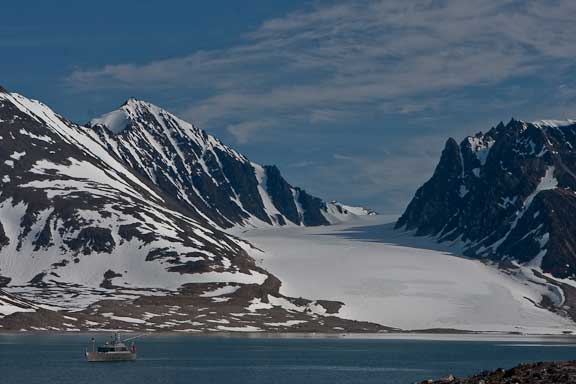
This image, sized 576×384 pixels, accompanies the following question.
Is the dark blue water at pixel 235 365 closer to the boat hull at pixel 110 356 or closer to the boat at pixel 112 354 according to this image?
the boat hull at pixel 110 356

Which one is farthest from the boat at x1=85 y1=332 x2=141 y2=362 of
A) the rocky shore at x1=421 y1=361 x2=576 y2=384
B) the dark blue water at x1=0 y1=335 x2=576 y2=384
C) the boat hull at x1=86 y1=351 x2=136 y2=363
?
the rocky shore at x1=421 y1=361 x2=576 y2=384

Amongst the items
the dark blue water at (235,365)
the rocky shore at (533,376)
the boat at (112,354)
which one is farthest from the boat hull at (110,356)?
the rocky shore at (533,376)

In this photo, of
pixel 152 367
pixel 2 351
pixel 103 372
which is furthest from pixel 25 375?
pixel 2 351

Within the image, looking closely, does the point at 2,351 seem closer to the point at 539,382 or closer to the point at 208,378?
the point at 208,378

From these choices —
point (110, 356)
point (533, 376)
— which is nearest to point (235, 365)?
point (110, 356)

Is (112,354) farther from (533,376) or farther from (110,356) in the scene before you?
(533,376)

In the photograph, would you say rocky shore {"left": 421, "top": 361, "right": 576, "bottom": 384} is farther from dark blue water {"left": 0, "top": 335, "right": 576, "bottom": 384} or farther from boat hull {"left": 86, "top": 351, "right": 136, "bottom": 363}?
boat hull {"left": 86, "top": 351, "right": 136, "bottom": 363}
